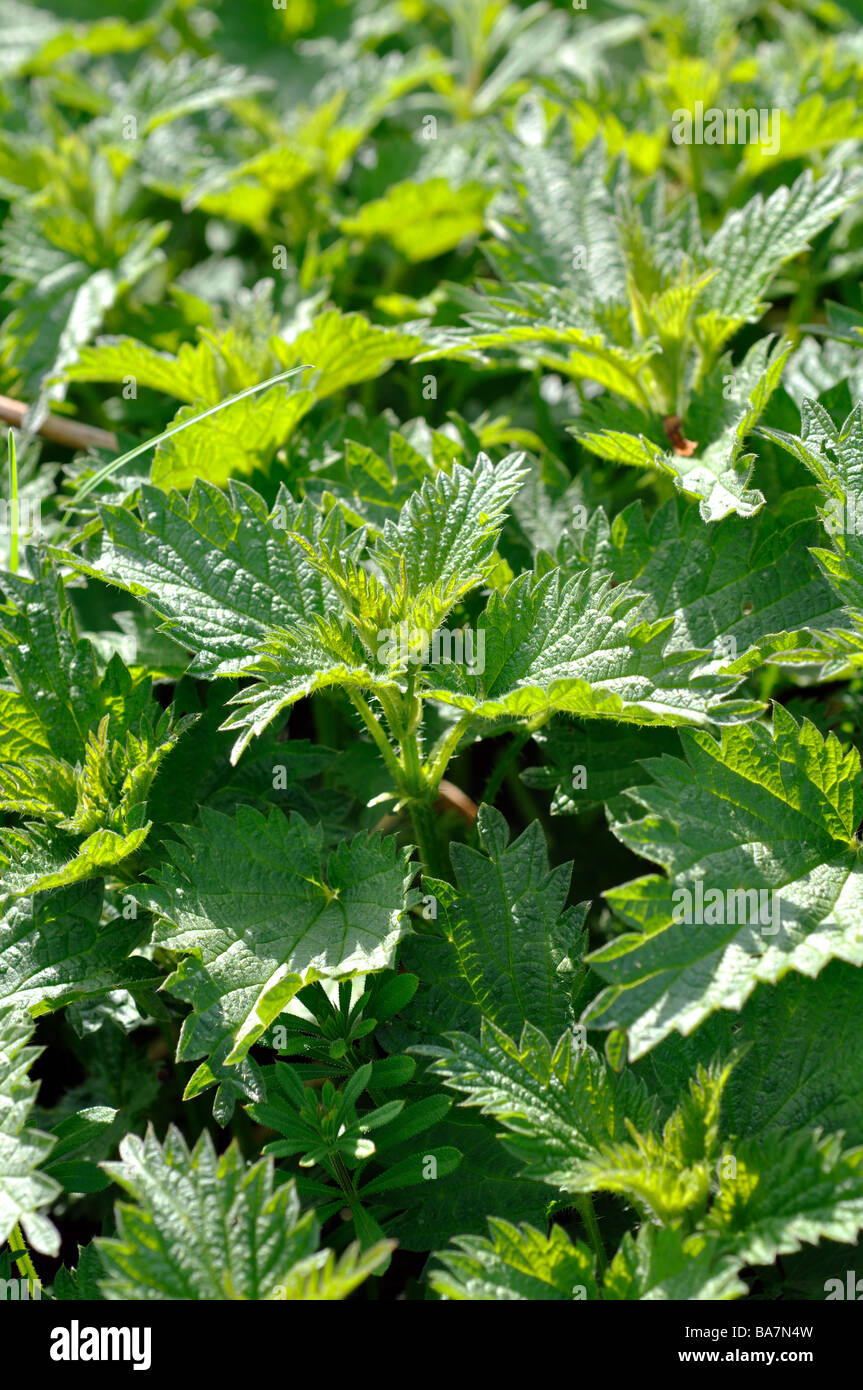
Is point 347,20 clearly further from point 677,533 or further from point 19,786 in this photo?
point 19,786

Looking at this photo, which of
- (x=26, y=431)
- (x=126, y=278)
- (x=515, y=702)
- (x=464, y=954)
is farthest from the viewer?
(x=126, y=278)

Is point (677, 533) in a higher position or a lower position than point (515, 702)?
higher

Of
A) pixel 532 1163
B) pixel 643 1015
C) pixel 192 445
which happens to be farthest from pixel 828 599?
pixel 192 445

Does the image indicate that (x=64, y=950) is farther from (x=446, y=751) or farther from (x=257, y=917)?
(x=446, y=751)

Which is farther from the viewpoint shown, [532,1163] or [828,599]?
A: [828,599]

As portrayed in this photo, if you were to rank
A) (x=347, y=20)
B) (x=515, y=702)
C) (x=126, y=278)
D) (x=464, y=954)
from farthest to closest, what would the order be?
1. (x=347, y=20)
2. (x=126, y=278)
3. (x=464, y=954)
4. (x=515, y=702)

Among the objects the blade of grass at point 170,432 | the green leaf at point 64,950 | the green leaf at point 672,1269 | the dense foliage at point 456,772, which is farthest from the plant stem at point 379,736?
the green leaf at point 672,1269

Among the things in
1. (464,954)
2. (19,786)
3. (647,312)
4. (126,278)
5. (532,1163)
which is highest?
(126,278)
